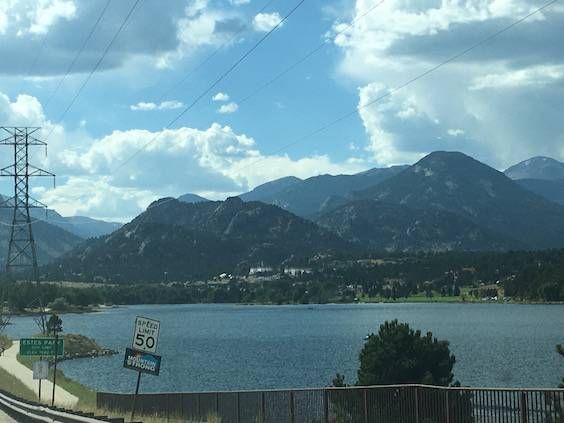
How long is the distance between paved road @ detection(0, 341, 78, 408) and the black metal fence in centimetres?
1500

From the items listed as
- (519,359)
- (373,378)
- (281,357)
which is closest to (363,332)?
(281,357)

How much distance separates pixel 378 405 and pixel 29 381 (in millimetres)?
61212

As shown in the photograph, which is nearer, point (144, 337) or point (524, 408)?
point (524, 408)

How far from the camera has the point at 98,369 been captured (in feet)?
355

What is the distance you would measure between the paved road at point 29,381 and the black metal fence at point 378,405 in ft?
49.2

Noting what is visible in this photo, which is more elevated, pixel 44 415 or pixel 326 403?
pixel 326 403

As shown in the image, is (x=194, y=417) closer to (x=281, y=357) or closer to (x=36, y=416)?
(x=36, y=416)

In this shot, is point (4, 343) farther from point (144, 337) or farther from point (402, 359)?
point (144, 337)

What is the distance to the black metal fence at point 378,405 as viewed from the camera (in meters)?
18.5

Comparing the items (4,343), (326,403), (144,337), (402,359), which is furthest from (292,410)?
(4,343)

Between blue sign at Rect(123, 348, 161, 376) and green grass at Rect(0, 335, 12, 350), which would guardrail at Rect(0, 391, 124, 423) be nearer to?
blue sign at Rect(123, 348, 161, 376)

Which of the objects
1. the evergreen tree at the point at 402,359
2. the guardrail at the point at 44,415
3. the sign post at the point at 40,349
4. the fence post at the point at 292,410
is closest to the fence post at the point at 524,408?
the fence post at the point at 292,410

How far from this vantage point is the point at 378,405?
23.6m

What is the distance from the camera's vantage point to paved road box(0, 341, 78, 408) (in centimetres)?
5643
